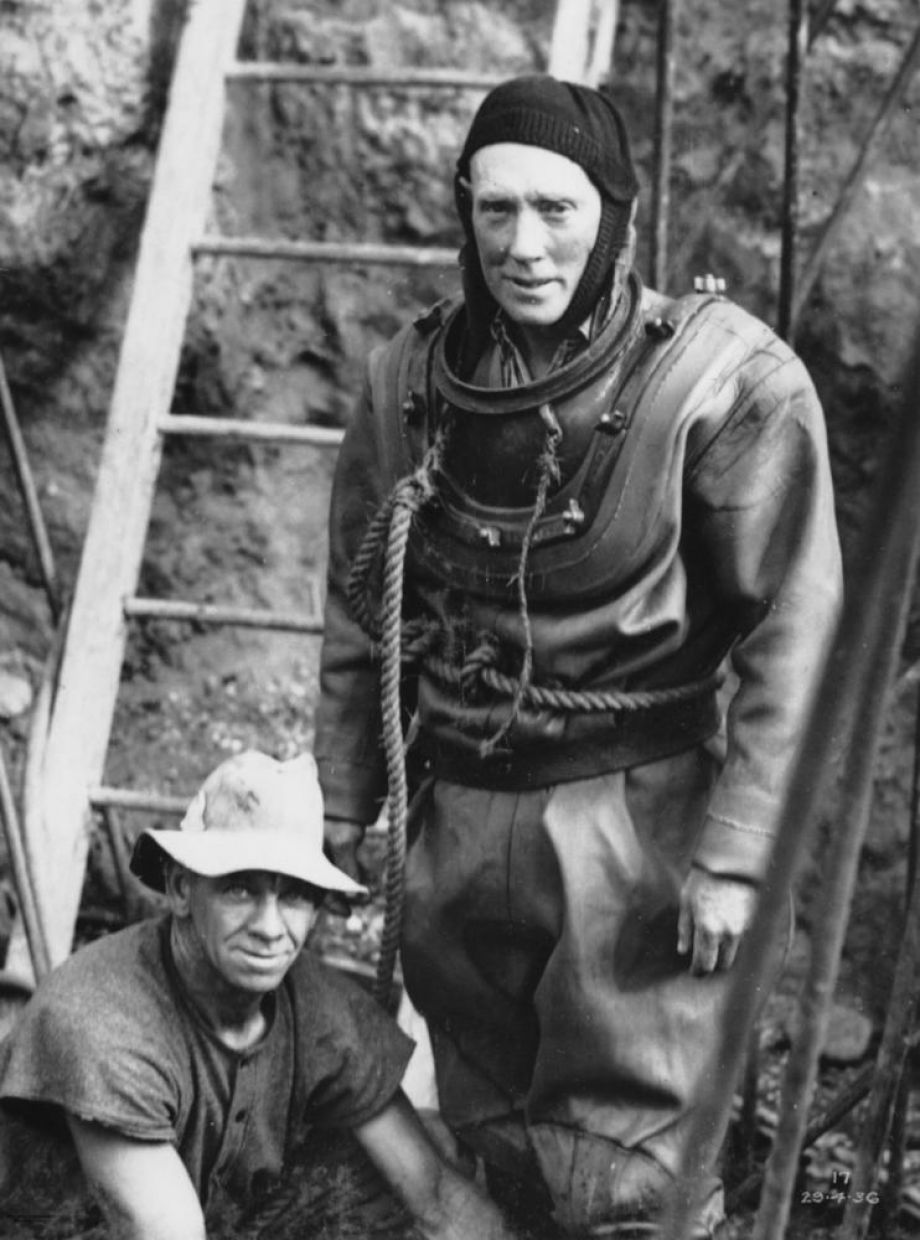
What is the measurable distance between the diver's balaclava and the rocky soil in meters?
1.46

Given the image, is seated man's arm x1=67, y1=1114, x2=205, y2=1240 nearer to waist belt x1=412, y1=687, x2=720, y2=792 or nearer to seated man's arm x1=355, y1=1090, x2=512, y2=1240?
seated man's arm x1=355, y1=1090, x2=512, y2=1240

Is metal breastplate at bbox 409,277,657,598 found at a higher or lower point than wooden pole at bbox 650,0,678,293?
lower

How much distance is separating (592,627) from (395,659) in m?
0.29

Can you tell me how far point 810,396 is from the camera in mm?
2320

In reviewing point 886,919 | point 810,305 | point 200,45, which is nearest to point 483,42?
point 200,45

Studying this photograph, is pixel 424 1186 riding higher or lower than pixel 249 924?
lower

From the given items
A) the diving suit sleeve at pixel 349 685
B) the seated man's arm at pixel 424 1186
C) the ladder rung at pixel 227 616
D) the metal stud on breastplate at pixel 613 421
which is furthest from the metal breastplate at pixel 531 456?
the ladder rung at pixel 227 616

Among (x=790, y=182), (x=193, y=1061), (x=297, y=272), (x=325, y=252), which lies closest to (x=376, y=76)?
(x=325, y=252)

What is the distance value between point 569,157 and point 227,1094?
4.16ft

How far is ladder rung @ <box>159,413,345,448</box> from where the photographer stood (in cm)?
329

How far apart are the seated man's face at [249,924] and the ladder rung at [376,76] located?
1632 millimetres

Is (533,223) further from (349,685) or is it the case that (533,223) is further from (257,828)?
(257,828)

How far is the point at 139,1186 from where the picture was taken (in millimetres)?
2334

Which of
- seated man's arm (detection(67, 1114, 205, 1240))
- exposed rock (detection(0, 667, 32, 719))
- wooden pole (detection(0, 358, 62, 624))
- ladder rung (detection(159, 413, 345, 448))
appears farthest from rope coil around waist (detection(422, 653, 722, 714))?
exposed rock (detection(0, 667, 32, 719))
